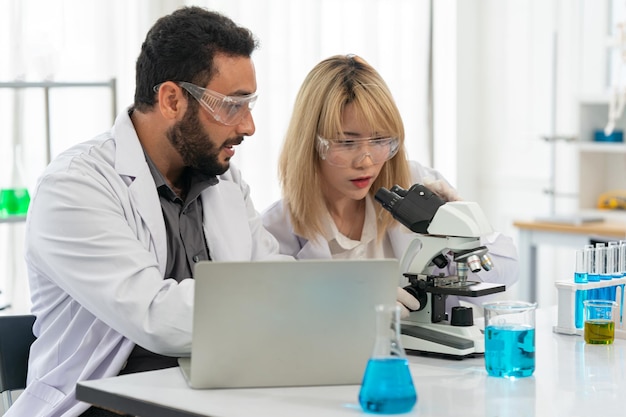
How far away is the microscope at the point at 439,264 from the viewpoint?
196 cm

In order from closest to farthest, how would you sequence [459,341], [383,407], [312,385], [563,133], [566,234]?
[383,407]
[312,385]
[459,341]
[566,234]
[563,133]

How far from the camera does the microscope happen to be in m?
1.96

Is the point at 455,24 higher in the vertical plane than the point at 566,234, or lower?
higher

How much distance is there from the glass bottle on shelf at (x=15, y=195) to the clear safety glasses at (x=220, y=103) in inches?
51.8

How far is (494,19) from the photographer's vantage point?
5.43 m

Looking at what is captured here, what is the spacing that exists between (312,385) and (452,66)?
3889 millimetres

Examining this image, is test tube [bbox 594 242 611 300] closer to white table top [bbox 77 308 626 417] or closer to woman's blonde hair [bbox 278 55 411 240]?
white table top [bbox 77 308 626 417]

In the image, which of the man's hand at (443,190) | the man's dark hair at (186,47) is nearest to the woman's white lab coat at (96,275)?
the man's dark hair at (186,47)

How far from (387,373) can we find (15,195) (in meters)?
2.17

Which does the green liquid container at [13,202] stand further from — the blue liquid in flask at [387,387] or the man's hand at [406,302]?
the blue liquid in flask at [387,387]

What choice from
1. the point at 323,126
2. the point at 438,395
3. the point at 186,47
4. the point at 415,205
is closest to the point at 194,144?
the point at 186,47

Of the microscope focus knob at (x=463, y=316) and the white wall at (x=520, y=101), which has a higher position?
the white wall at (x=520, y=101)

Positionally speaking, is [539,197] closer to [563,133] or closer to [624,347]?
[563,133]

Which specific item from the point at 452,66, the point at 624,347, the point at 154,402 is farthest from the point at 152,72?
the point at 452,66
